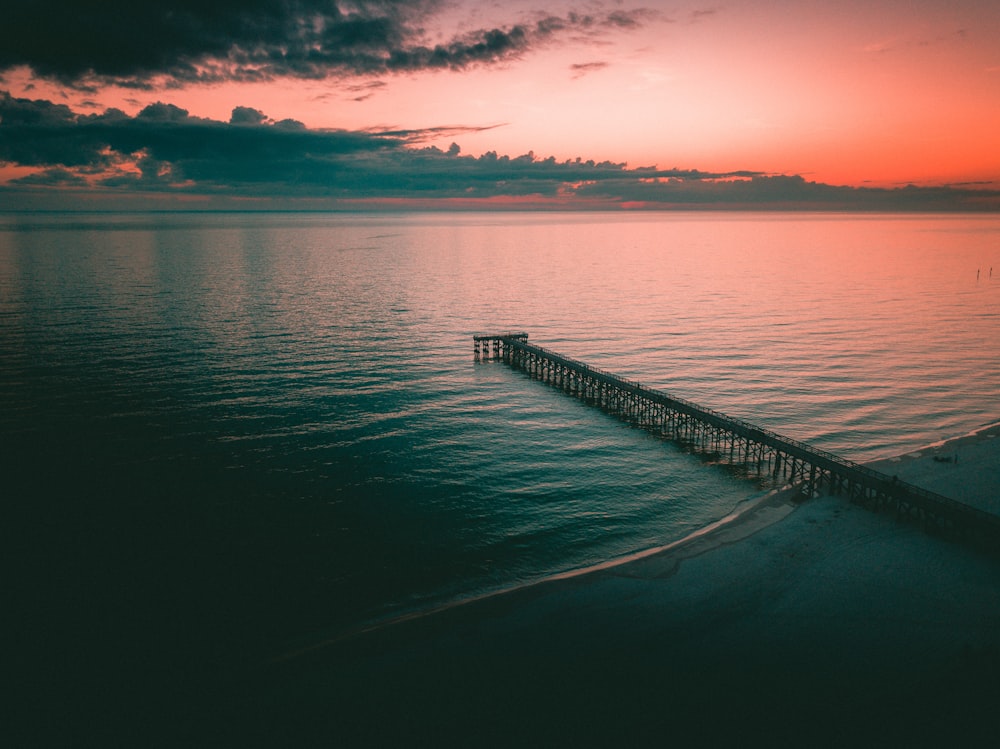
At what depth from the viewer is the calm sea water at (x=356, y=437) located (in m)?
26.6

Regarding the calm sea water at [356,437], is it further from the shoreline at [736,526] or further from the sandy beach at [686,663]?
the sandy beach at [686,663]

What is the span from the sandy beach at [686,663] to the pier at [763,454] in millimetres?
2055

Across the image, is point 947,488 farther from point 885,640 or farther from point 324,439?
point 324,439

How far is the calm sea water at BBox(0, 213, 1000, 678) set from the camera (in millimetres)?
26578

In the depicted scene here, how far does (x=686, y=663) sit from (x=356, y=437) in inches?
1115

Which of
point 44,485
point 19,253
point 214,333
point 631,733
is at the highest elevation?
point 19,253

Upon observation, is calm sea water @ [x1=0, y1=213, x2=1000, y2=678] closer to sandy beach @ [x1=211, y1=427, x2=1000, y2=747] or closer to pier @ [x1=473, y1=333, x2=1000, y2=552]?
sandy beach @ [x1=211, y1=427, x2=1000, y2=747]

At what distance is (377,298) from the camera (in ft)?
352

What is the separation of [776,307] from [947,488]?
6861cm

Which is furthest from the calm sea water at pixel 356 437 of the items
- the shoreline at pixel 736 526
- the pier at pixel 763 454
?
the pier at pixel 763 454

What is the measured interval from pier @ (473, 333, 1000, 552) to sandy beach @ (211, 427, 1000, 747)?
2055mm

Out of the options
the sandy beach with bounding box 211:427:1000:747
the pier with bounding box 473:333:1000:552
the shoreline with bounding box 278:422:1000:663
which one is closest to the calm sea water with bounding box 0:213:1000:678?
the shoreline with bounding box 278:422:1000:663

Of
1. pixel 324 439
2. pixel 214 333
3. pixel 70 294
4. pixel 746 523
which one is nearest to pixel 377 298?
pixel 214 333

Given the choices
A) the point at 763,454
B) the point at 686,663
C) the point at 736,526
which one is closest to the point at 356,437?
the point at 736,526
